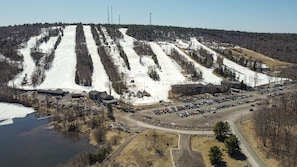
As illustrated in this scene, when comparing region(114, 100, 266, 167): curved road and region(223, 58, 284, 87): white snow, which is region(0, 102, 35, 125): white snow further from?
region(223, 58, 284, 87): white snow

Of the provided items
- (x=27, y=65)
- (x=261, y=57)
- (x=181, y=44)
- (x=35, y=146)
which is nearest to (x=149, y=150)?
(x=35, y=146)

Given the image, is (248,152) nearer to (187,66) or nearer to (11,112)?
(11,112)

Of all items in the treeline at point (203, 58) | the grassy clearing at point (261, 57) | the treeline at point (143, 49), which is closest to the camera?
the treeline at point (203, 58)

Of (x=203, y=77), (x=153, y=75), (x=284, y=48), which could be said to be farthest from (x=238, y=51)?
(x=153, y=75)

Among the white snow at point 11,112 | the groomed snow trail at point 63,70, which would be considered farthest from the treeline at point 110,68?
the white snow at point 11,112

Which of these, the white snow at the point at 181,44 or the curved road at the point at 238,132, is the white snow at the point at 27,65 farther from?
the white snow at the point at 181,44

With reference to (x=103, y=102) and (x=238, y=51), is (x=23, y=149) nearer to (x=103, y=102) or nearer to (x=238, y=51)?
(x=103, y=102)

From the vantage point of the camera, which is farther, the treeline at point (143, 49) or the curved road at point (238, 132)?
the treeline at point (143, 49)
